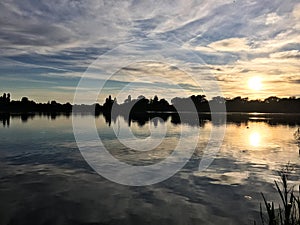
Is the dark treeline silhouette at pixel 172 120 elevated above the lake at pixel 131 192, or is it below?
above

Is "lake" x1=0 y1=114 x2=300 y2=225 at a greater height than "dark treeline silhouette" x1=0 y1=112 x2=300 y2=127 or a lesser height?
lesser

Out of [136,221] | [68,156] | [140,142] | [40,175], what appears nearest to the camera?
[136,221]

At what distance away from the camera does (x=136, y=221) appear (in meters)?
10.4

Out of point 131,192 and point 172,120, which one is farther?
point 172,120

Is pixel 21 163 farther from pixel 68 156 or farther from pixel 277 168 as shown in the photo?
pixel 277 168

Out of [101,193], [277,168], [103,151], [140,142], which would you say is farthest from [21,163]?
[277,168]

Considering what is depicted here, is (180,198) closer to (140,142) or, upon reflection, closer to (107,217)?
(107,217)

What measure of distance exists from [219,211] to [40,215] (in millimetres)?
6859

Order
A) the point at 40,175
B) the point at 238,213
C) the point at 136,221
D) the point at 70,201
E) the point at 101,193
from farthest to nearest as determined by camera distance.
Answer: the point at 40,175, the point at 101,193, the point at 70,201, the point at 238,213, the point at 136,221

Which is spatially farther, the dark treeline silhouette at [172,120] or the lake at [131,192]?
the dark treeline silhouette at [172,120]

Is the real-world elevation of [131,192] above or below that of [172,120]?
below

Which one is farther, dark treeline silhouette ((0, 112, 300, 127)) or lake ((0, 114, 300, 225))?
dark treeline silhouette ((0, 112, 300, 127))

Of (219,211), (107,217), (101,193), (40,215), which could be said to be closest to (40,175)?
(101,193)

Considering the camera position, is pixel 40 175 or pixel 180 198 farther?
pixel 40 175
